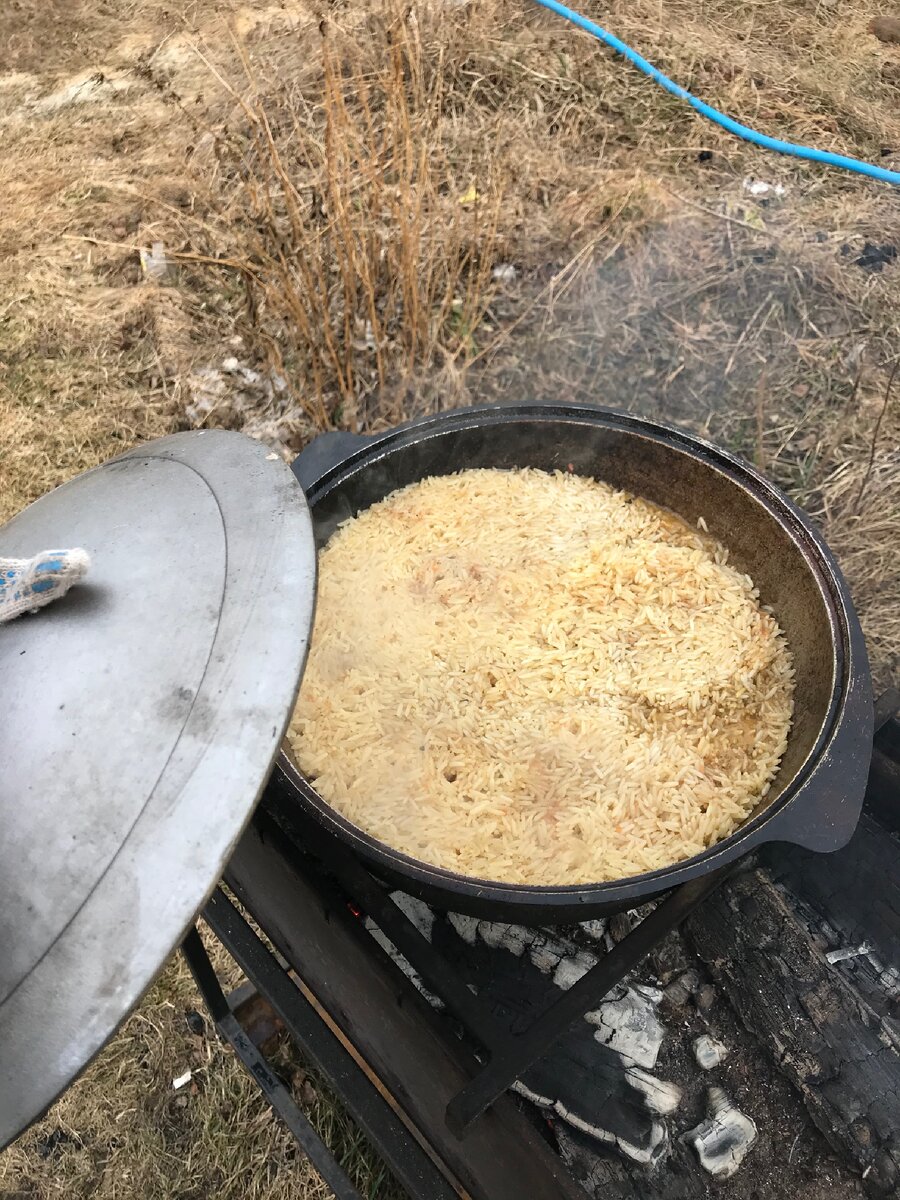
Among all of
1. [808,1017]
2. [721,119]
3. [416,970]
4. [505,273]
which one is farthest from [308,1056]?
[721,119]

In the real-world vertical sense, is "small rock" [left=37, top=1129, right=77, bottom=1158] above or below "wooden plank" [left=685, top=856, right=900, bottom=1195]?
below

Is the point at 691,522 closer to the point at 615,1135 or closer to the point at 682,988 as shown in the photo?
the point at 682,988

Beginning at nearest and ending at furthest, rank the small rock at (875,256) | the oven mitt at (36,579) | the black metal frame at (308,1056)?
1. the oven mitt at (36,579)
2. the black metal frame at (308,1056)
3. the small rock at (875,256)

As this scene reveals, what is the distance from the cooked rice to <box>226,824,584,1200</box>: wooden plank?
0.28 meters

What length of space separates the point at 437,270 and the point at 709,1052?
4.70m

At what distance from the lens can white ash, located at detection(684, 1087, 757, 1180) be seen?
246 cm

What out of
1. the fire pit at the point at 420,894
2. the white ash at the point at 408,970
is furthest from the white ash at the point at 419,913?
the white ash at the point at 408,970

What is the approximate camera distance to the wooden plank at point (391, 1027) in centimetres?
199

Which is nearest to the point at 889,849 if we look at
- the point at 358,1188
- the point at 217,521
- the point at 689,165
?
the point at 358,1188

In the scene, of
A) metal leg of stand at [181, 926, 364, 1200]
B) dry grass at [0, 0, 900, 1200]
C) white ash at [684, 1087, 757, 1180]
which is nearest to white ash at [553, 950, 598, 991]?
white ash at [684, 1087, 757, 1180]

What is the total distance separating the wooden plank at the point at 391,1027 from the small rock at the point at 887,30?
8.33 m

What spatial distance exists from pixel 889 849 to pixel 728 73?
20.7 feet

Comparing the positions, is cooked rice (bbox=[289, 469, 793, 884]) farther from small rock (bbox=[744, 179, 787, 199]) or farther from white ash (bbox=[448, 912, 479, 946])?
small rock (bbox=[744, 179, 787, 199])

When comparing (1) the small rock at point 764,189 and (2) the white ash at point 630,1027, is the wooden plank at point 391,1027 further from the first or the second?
(1) the small rock at point 764,189
